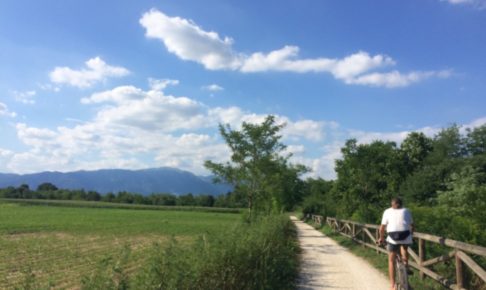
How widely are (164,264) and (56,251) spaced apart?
19.3 meters

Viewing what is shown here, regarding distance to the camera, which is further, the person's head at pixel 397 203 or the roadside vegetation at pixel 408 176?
the roadside vegetation at pixel 408 176

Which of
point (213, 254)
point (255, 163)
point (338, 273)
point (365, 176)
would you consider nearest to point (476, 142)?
point (365, 176)

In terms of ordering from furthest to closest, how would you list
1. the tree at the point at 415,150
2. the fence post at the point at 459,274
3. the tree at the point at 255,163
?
1. the tree at the point at 415,150
2. the tree at the point at 255,163
3. the fence post at the point at 459,274

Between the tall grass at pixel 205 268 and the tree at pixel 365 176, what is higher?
the tree at pixel 365 176

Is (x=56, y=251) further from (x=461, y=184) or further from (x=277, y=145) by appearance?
(x=461, y=184)

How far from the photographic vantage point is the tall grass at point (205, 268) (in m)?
5.21

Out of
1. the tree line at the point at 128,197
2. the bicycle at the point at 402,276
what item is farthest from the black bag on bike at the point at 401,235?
the tree line at the point at 128,197

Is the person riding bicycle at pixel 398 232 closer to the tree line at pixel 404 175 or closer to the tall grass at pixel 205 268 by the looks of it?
the tall grass at pixel 205 268

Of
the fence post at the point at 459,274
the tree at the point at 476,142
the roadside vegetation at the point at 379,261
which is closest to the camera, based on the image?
the fence post at the point at 459,274

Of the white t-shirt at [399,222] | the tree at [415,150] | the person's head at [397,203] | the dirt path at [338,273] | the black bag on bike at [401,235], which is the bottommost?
the dirt path at [338,273]

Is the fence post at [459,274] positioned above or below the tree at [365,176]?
below

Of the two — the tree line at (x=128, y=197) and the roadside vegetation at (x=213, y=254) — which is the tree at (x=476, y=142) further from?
the tree line at (x=128, y=197)

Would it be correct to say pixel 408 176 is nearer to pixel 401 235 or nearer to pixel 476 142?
pixel 476 142

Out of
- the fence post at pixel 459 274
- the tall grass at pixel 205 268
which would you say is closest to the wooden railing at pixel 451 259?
the fence post at pixel 459 274
